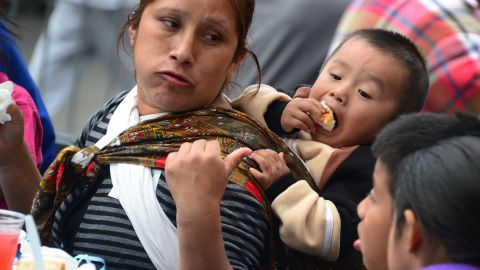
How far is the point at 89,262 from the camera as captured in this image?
1934 millimetres

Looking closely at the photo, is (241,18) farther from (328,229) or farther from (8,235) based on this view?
(8,235)

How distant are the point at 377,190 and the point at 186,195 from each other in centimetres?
40

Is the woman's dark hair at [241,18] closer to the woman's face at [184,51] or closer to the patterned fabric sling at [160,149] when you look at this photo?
the woman's face at [184,51]

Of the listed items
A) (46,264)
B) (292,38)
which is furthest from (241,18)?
(292,38)

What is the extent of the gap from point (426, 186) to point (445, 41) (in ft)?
6.64

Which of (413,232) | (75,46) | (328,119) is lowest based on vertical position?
(75,46)

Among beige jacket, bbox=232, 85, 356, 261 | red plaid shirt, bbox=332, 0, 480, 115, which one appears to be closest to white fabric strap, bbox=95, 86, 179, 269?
beige jacket, bbox=232, 85, 356, 261

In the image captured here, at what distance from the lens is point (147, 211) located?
1.94 meters

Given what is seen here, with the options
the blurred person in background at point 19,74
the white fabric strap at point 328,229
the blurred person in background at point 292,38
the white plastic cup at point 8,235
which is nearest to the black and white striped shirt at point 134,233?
the white fabric strap at point 328,229

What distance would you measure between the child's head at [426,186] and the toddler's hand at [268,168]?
0.37 m

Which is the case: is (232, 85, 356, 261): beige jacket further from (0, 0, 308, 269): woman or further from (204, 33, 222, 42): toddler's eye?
(204, 33, 222, 42): toddler's eye

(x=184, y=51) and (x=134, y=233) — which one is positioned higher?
(x=184, y=51)

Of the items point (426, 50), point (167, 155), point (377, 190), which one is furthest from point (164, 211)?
point (426, 50)

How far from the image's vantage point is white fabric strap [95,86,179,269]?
1.92m
